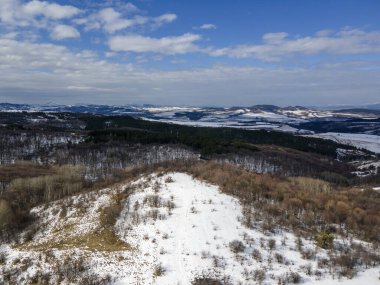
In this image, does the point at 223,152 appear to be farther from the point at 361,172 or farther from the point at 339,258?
the point at 339,258

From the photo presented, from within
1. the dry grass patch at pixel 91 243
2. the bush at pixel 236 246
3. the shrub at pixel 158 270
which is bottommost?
the dry grass patch at pixel 91 243

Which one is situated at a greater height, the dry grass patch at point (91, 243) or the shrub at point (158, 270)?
the shrub at point (158, 270)

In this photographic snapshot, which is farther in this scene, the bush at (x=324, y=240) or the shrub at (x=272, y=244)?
the bush at (x=324, y=240)

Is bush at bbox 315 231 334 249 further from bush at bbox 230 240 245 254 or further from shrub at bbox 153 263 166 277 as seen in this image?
shrub at bbox 153 263 166 277

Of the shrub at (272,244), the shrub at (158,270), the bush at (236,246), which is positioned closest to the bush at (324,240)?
the shrub at (272,244)

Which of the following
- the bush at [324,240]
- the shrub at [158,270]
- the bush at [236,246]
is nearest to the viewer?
the shrub at [158,270]

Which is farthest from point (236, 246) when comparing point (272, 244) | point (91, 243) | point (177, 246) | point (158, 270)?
point (91, 243)

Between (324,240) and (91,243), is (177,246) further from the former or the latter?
(324,240)

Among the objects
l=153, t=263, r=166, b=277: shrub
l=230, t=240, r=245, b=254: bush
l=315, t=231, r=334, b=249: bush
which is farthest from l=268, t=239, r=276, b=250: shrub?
l=153, t=263, r=166, b=277: shrub

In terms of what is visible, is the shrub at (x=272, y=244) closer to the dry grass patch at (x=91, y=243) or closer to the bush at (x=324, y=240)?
the bush at (x=324, y=240)

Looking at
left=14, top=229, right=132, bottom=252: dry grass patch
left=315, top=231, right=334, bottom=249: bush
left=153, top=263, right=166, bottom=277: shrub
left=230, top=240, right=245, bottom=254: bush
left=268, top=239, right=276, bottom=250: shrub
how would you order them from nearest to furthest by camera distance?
left=153, top=263, right=166, bottom=277: shrub, left=230, top=240, right=245, bottom=254: bush, left=268, top=239, right=276, bottom=250: shrub, left=315, top=231, right=334, bottom=249: bush, left=14, top=229, right=132, bottom=252: dry grass patch
